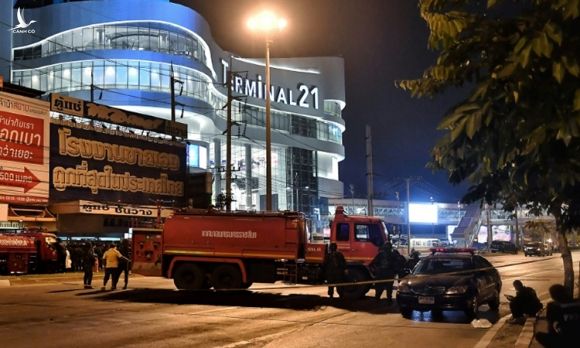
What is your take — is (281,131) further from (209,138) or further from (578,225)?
(578,225)

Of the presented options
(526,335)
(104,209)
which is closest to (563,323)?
(526,335)

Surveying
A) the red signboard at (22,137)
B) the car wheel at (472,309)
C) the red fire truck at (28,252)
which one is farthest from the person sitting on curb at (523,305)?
the red signboard at (22,137)

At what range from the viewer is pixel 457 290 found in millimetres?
13781

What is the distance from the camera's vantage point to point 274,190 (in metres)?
92.9

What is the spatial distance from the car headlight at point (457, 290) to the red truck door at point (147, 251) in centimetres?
933

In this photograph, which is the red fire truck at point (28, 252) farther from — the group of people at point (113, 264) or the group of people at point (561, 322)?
the group of people at point (561, 322)

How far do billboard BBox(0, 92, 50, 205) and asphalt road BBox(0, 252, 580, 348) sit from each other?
42.8 ft

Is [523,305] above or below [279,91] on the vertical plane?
below

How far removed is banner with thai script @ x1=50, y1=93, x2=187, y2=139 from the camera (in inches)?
1388

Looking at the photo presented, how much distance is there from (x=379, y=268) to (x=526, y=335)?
8033 mm

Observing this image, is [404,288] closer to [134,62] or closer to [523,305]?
[523,305]

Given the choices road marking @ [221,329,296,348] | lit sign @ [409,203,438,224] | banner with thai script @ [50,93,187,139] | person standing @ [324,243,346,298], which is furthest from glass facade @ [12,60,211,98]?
road marking @ [221,329,296,348]

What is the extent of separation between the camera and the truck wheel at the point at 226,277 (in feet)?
61.1

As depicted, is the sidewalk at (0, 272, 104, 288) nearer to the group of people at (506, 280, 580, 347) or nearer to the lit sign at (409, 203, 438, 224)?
the group of people at (506, 280, 580, 347)
